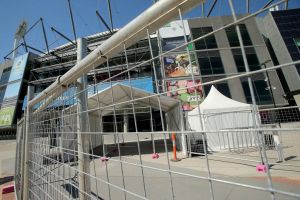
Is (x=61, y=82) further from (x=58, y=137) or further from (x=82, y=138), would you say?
(x=82, y=138)

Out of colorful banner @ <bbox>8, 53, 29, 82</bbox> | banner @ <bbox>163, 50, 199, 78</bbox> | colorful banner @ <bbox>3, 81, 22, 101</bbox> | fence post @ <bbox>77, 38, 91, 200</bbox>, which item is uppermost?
colorful banner @ <bbox>8, 53, 29, 82</bbox>

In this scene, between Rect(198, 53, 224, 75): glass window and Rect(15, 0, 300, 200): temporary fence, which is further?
Rect(198, 53, 224, 75): glass window

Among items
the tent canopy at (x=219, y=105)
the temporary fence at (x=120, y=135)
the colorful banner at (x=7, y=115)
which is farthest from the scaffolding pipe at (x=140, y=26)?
the colorful banner at (x=7, y=115)

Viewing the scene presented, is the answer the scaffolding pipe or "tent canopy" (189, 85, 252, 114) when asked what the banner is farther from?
"tent canopy" (189, 85, 252, 114)

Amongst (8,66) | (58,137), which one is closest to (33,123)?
(58,137)

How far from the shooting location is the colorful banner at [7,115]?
34.5 m

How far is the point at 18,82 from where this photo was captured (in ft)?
119

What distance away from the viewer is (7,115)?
35250 mm

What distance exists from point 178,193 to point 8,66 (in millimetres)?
45188

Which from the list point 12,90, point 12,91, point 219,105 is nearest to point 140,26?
point 219,105

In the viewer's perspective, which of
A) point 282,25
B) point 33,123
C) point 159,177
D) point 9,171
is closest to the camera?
point 33,123

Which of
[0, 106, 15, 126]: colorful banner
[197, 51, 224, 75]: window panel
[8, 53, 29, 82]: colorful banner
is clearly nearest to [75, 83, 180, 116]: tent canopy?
[197, 51, 224, 75]: window panel

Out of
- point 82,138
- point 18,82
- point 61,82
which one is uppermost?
point 18,82

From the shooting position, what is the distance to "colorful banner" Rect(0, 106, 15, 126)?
3453cm
